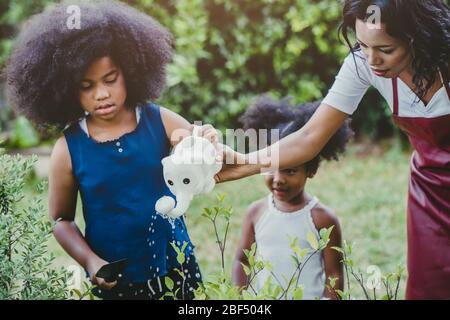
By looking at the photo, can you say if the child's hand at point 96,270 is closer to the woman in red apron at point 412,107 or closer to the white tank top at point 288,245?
the woman in red apron at point 412,107

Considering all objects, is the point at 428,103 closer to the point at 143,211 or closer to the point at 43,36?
the point at 143,211

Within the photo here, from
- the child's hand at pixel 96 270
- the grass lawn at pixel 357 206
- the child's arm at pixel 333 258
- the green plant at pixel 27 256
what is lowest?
the grass lawn at pixel 357 206

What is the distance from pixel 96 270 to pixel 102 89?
1.99 feet

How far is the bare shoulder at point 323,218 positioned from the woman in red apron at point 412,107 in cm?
42

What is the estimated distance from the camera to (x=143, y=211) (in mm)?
2373

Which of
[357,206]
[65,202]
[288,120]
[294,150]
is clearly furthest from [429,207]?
[357,206]

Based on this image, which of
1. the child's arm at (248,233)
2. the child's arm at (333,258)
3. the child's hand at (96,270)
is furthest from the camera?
the child's arm at (248,233)

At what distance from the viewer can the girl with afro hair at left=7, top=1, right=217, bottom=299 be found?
2.30 m

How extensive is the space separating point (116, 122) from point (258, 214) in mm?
859

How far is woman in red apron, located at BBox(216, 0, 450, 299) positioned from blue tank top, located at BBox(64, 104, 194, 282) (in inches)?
10.0

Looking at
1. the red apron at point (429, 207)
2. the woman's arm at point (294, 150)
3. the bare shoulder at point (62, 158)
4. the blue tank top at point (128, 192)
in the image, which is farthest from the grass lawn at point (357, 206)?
the bare shoulder at point (62, 158)

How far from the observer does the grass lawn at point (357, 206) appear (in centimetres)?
434

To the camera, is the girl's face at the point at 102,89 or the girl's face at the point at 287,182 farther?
the girl's face at the point at 287,182

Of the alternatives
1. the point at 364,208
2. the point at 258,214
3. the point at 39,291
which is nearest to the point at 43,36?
the point at 39,291
